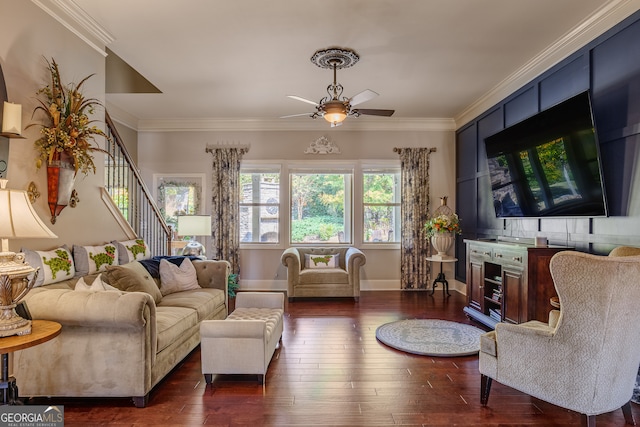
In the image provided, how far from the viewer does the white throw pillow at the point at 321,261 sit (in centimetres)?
629

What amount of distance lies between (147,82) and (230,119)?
6.20 feet

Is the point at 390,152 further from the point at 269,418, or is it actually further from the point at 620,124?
the point at 269,418

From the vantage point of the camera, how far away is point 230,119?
6.75 metres

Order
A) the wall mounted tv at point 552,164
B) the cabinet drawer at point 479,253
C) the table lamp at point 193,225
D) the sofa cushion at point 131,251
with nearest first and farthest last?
the wall mounted tv at point 552,164 < the sofa cushion at point 131,251 < the cabinet drawer at point 479,253 < the table lamp at point 193,225

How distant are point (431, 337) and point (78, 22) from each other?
4.61 metres

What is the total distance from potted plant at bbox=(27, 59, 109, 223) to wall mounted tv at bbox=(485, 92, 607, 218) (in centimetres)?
419

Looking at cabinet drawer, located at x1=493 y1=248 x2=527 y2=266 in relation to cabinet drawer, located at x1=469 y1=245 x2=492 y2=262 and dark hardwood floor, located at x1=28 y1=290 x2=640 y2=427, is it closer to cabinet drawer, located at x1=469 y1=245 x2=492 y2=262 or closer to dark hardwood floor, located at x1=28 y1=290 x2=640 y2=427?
cabinet drawer, located at x1=469 y1=245 x2=492 y2=262

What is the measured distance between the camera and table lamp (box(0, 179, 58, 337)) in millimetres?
1955

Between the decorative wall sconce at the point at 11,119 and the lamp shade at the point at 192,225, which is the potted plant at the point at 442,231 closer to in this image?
the lamp shade at the point at 192,225

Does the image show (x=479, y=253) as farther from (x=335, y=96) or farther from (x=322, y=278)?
(x=335, y=96)

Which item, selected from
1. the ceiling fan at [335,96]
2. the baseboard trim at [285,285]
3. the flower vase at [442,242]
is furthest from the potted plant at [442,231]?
the ceiling fan at [335,96]

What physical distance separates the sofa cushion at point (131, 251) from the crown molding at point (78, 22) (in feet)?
6.42

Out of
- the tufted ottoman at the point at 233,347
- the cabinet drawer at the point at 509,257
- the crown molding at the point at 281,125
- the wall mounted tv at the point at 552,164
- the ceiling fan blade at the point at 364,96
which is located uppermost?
the crown molding at the point at 281,125

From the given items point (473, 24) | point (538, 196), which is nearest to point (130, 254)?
point (473, 24)
